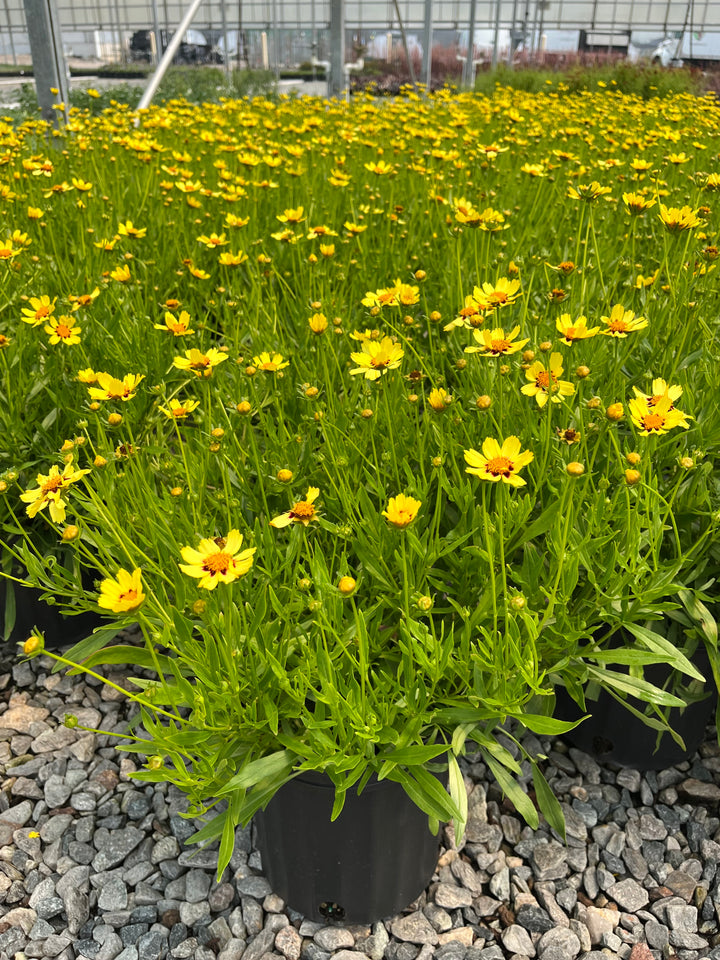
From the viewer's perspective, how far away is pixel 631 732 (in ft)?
4.90

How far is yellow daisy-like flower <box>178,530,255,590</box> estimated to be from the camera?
31.4 inches

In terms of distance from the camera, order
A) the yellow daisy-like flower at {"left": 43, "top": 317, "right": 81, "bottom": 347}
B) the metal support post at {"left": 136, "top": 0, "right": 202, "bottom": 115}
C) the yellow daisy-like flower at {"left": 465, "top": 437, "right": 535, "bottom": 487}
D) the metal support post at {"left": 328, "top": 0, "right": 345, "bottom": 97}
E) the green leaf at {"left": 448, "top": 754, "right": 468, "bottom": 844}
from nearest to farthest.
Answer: the yellow daisy-like flower at {"left": 465, "top": 437, "right": 535, "bottom": 487} < the green leaf at {"left": 448, "top": 754, "right": 468, "bottom": 844} < the yellow daisy-like flower at {"left": 43, "top": 317, "right": 81, "bottom": 347} < the metal support post at {"left": 136, "top": 0, "right": 202, "bottom": 115} < the metal support post at {"left": 328, "top": 0, "right": 345, "bottom": 97}

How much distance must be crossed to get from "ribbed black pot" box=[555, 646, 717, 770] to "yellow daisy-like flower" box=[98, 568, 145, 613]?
980 mm

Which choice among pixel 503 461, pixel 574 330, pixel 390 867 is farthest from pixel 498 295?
pixel 390 867

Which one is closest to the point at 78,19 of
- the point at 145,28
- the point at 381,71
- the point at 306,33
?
the point at 145,28

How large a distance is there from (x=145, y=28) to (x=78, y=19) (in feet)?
4.88

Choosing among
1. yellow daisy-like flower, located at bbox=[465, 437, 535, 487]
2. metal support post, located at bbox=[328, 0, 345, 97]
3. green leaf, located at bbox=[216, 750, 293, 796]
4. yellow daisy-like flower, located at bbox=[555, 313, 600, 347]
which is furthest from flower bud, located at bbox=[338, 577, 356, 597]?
metal support post, located at bbox=[328, 0, 345, 97]

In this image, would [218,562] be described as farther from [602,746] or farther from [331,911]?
[602,746]

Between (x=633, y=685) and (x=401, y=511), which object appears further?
(x=633, y=685)

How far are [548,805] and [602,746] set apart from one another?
404mm

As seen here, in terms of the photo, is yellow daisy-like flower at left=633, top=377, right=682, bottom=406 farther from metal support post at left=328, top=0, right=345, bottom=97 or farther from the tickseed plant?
metal support post at left=328, top=0, right=345, bottom=97

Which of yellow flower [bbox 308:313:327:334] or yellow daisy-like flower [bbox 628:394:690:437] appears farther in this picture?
yellow flower [bbox 308:313:327:334]

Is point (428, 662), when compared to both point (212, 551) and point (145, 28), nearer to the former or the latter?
point (212, 551)

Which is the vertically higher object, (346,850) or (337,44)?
(337,44)
